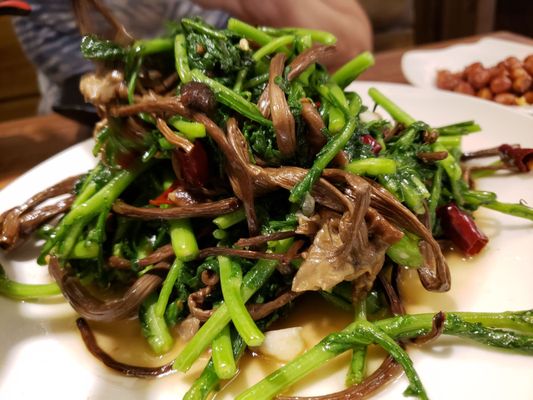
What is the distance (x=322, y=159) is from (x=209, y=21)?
2334mm

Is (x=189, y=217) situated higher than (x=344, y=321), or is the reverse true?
(x=189, y=217)

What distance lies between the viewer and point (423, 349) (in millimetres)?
1345

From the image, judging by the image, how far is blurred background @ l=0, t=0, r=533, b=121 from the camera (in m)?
5.12

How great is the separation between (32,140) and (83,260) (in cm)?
151

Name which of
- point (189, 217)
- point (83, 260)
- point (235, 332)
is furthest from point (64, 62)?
point (235, 332)

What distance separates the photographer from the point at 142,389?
1361 mm

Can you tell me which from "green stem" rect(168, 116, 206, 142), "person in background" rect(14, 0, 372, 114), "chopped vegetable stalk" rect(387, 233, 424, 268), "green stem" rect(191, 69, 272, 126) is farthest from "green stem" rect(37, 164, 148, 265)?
"person in background" rect(14, 0, 372, 114)

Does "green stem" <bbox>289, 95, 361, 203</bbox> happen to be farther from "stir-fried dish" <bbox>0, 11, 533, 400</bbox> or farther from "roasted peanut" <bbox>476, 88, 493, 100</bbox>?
"roasted peanut" <bbox>476, 88, 493, 100</bbox>

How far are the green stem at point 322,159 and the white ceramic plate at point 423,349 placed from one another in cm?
50

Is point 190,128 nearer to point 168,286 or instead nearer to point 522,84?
point 168,286

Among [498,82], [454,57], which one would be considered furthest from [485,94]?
[454,57]

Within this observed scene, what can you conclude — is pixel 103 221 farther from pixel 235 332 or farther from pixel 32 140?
pixel 32 140

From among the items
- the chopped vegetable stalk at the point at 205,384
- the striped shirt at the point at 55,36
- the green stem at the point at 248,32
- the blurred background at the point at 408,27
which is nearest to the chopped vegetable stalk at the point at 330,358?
the chopped vegetable stalk at the point at 205,384

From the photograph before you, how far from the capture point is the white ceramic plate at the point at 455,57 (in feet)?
10.5
